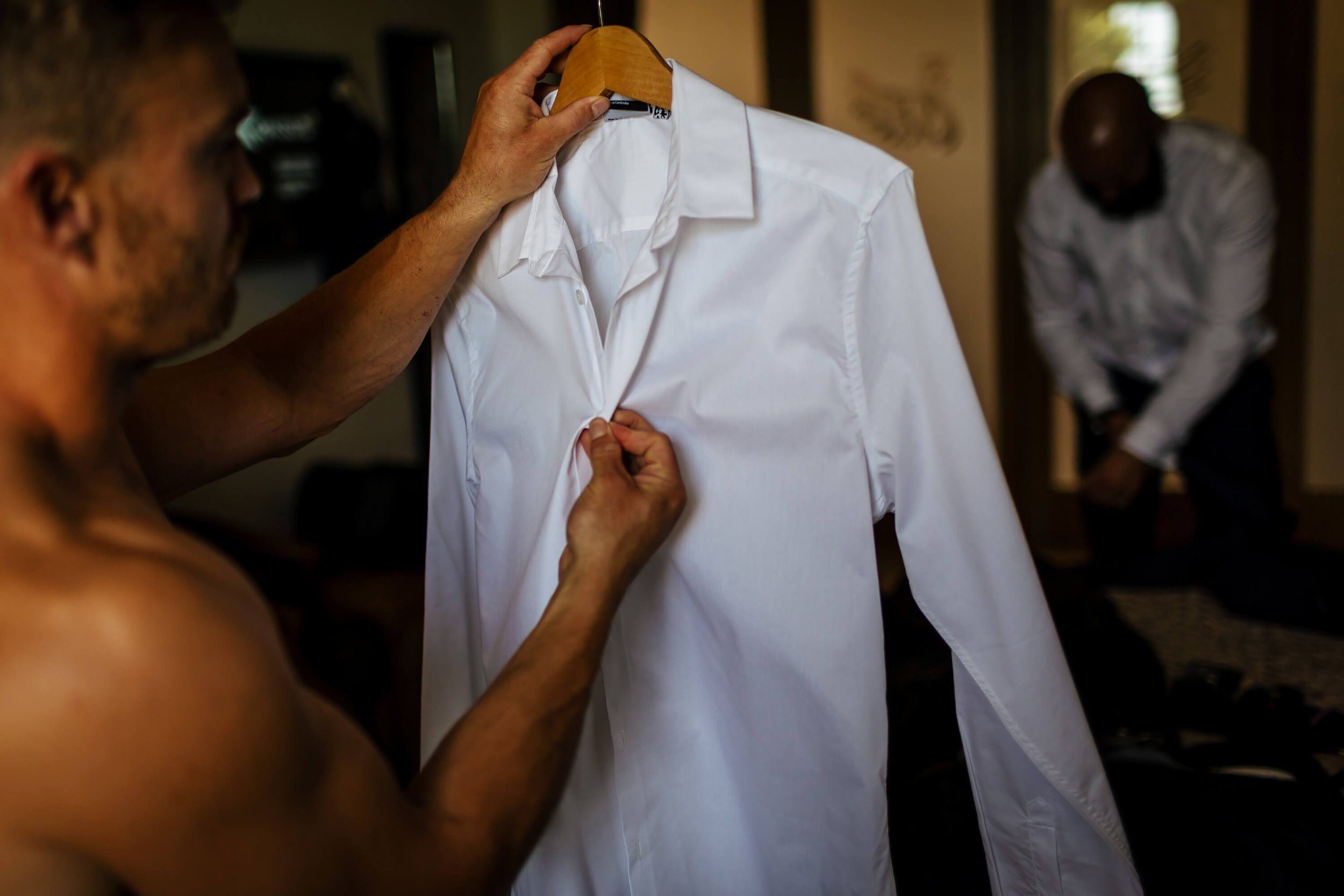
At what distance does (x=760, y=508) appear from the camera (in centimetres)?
105

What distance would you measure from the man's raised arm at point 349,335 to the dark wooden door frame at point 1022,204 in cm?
308

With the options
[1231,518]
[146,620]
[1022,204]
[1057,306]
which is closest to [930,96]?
[1022,204]

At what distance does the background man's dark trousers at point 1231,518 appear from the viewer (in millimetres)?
2406

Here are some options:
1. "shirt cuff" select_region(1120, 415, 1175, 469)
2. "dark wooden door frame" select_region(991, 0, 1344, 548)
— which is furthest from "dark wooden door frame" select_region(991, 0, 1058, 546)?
"shirt cuff" select_region(1120, 415, 1175, 469)

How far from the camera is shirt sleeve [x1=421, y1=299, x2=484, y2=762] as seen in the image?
1230mm

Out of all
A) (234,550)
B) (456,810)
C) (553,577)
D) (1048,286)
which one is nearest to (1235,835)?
(553,577)

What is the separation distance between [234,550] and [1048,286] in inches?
93.7

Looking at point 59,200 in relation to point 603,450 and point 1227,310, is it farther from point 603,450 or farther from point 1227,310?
point 1227,310

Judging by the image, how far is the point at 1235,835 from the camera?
1239 mm

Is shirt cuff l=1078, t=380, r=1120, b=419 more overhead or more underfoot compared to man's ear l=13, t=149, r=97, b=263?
more underfoot

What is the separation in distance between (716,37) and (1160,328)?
6.45ft

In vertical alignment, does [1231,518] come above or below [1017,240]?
below

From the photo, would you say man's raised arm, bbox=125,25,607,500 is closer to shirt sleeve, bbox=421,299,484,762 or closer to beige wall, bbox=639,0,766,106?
shirt sleeve, bbox=421,299,484,762

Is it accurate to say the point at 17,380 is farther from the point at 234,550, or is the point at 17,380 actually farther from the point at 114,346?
the point at 234,550
